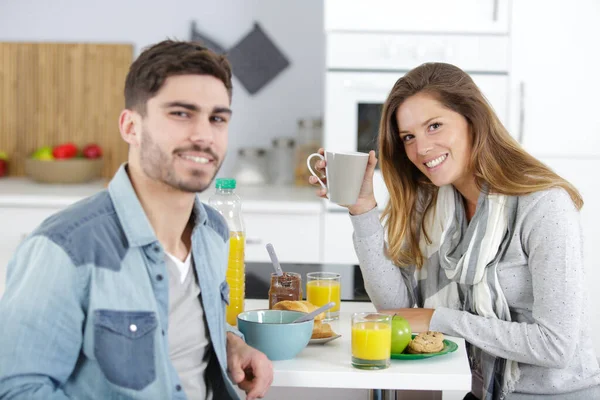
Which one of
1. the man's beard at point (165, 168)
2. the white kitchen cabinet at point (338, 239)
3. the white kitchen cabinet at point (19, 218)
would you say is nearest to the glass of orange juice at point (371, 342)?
the man's beard at point (165, 168)

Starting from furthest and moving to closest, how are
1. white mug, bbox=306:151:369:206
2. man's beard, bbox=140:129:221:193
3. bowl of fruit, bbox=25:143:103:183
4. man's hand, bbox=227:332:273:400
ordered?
bowl of fruit, bbox=25:143:103:183 → white mug, bbox=306:151:369:206 → man's hand, bbox=227:332:273:400 → man's beard, bbox=140:129:221:193

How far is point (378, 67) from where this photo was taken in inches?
130

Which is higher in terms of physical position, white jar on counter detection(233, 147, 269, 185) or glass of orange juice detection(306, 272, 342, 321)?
white jar on counter detection(233, 147, 269, 185)

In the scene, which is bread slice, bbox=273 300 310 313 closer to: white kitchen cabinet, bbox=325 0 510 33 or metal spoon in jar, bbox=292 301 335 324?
metal spoon in jar, bbox=292 301 335 324

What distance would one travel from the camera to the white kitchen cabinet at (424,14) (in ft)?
10.7

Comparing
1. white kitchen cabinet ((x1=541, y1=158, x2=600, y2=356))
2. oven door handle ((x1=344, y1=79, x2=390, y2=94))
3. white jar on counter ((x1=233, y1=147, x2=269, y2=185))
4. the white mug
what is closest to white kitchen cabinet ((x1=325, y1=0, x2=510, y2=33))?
oven door handle ((x1=344, y1=79, x2=390, y2=94))

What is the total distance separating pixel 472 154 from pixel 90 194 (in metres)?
2.05

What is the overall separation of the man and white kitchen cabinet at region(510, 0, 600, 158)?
214 centimetres

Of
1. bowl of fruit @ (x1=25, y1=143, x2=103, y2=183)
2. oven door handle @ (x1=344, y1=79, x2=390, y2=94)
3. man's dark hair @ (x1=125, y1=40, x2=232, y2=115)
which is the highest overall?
oven door handle @ (x1=344, y1=79, x2=390, y2=94)

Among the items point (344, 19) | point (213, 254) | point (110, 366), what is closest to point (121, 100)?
point (344, 19)

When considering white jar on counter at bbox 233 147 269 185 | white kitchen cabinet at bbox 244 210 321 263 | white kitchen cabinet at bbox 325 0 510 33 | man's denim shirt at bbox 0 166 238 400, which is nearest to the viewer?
man's denim shirt at bbox 0 166 238 400

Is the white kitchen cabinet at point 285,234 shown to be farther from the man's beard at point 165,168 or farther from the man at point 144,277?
the man's beard at point 165,168

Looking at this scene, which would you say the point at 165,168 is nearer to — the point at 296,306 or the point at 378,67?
the point at 296,306

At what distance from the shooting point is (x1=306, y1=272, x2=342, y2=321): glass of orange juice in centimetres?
175
